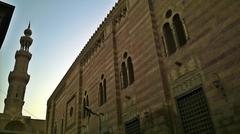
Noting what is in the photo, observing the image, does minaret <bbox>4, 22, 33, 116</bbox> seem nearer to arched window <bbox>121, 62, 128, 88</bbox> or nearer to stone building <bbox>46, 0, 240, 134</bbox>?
stone building <bbox>46, 0, 240, 134</bbox>

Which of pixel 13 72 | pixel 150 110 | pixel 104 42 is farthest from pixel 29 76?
pixel 150 110

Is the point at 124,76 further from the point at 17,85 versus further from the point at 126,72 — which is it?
the point at 17,85

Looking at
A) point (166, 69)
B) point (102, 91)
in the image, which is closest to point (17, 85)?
point (102, 91)

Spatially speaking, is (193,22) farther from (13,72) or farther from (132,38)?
(13,72)

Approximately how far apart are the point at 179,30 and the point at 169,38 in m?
0.56

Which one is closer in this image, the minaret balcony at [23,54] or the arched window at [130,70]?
the arched window at [130,70]

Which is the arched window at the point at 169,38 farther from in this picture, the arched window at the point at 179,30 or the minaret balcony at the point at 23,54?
the minaret balcony at the point at 23,54

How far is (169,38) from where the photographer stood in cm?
780

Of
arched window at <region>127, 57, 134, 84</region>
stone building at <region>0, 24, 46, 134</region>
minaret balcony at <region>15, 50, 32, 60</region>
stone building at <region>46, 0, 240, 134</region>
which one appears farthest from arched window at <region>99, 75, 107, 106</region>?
minaret balcony at <region>15, 50, 32, 60</region>

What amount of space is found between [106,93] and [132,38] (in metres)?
3.01

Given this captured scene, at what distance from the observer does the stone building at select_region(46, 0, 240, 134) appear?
5.52 m

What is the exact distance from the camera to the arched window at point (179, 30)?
7114mm

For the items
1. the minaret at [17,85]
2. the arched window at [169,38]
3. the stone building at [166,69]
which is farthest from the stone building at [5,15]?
the minaret at [17,85]

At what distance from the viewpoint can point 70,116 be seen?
1591 cm
